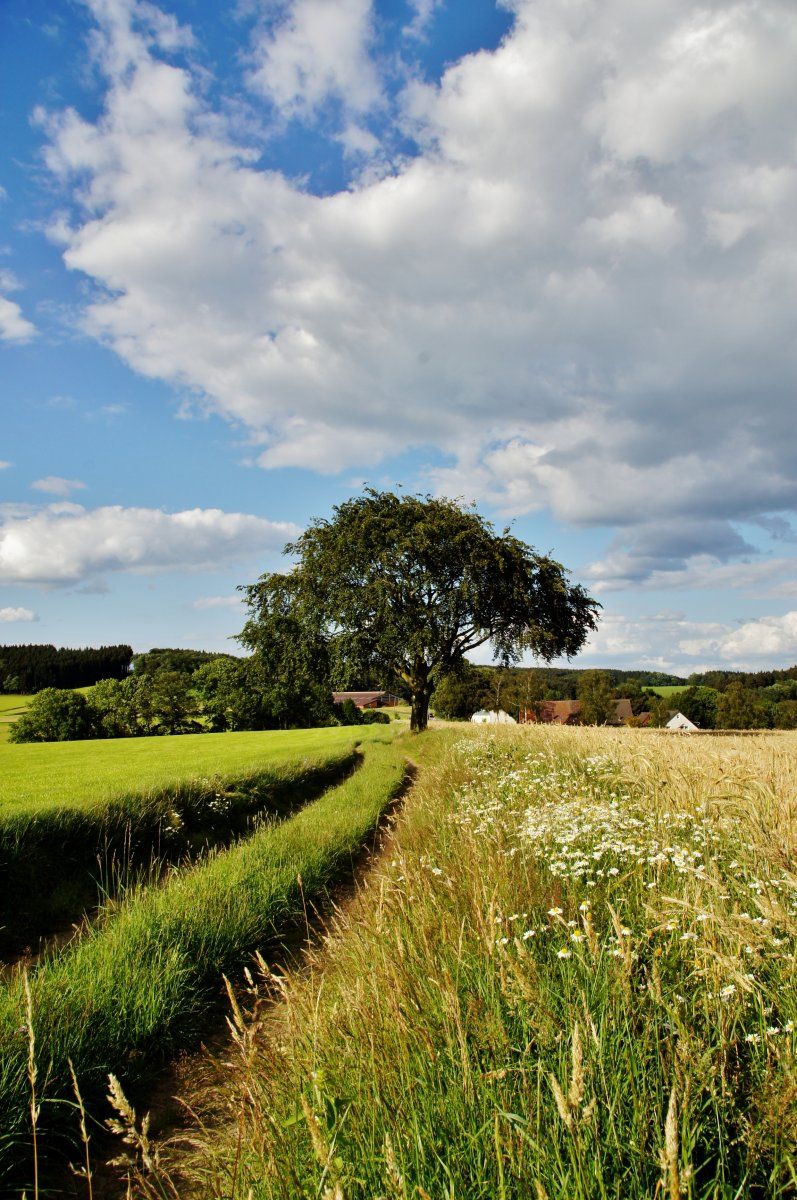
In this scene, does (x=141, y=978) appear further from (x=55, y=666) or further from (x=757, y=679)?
(x=757, y=679)

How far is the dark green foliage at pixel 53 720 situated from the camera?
40.1m

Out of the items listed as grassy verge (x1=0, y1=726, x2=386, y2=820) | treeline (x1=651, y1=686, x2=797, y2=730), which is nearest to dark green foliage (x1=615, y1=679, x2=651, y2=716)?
treeline (x1=651, y1=686, x2=797, y2=730)

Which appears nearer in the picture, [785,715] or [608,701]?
[785,715]

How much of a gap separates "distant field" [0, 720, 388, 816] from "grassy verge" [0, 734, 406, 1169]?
5.14 m

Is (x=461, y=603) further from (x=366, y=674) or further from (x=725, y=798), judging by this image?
(x=725, y=798)

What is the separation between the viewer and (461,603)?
32750mm

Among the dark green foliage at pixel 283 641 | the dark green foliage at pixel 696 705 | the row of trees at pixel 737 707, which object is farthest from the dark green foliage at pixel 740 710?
the dark green foliage at pixel 283 641

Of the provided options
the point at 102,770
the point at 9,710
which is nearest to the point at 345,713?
the point at 9,710

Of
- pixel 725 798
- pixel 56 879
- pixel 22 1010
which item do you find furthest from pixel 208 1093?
pixel 56 879

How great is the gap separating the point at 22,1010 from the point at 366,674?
2936cm

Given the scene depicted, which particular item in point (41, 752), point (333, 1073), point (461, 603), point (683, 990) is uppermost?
point (461, 603)

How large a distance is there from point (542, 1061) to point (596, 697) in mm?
83486

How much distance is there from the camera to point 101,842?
10312 mm

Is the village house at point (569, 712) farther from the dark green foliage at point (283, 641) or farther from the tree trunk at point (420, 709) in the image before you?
the dark green foliage at point (283, 641)
